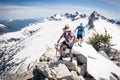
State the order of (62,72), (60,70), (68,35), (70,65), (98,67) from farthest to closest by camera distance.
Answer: (98,67)
(70,65)
(68,35)
(60,70)
(62,72)

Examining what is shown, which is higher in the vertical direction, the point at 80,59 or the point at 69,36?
the point at 69,36

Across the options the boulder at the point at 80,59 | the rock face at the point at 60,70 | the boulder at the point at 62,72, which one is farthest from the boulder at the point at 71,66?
the boulder at the point at 80,59

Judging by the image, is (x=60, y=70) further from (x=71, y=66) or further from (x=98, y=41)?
(x=98, y=41)

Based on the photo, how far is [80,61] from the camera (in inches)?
834

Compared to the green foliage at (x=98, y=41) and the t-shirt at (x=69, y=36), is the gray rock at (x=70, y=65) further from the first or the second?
the green foliage at (x=98, y=41)

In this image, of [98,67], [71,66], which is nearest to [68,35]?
[71,66]

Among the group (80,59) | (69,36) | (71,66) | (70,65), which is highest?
(69,36)

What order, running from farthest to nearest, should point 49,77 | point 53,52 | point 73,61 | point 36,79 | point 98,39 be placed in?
1. point 98,39
2. point 53,52
3. point 73,61
4. point 36,79
5. point 49,77

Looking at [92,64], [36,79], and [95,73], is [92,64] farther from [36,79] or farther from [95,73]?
[36,79]

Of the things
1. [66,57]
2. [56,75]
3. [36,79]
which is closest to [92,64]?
[66,57]

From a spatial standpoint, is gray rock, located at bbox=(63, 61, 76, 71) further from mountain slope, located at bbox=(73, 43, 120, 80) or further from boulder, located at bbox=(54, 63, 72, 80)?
mountain slope, located at bbox=(73, 43, 120, 80)

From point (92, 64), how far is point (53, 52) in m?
5.63

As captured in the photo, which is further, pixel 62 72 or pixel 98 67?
pixel 98 67

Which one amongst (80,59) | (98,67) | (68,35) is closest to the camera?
(68,35)
